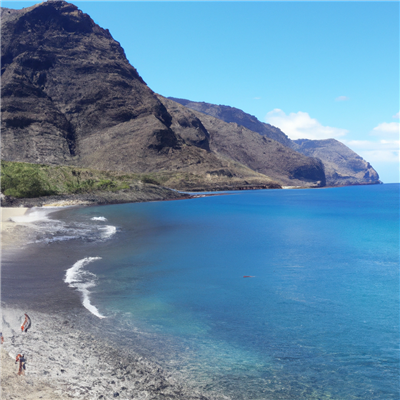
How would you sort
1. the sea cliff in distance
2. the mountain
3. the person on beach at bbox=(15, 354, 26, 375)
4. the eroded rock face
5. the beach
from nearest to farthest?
the beach < the person on beach at bbox=(15, 354, 26, 375) < the sea cliff in distance < the mountain < the eroded rock face

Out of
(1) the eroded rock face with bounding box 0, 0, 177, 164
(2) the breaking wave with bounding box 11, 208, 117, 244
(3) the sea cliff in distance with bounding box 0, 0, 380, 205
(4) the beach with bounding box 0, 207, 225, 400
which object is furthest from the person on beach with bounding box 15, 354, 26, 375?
(1) the eroded rock face with bounding box 0, 0, 177, 164

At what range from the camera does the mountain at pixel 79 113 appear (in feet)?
503

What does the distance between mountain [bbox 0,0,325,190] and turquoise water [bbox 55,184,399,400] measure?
11393 cm

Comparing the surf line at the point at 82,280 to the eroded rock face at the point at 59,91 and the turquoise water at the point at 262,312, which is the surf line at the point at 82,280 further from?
the eroded rock face at the point at 59,91

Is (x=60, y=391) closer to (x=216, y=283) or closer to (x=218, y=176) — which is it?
Result: (x=216, y=283)

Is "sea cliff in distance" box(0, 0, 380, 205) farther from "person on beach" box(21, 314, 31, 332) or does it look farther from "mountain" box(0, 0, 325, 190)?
"person on beach" box(21, 314, 31, 332)

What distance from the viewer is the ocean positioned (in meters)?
11.5

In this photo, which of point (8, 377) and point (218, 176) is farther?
point (218, 176)

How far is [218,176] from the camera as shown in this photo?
169875 millimetres

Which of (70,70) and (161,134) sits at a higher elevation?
(70,70)

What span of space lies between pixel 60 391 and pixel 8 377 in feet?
4.71

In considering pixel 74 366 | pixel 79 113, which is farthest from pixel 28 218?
pixel 79 113

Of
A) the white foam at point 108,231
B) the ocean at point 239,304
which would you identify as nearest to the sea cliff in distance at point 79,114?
A: the white foam at point 108,231

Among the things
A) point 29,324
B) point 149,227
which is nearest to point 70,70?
point 149,227
